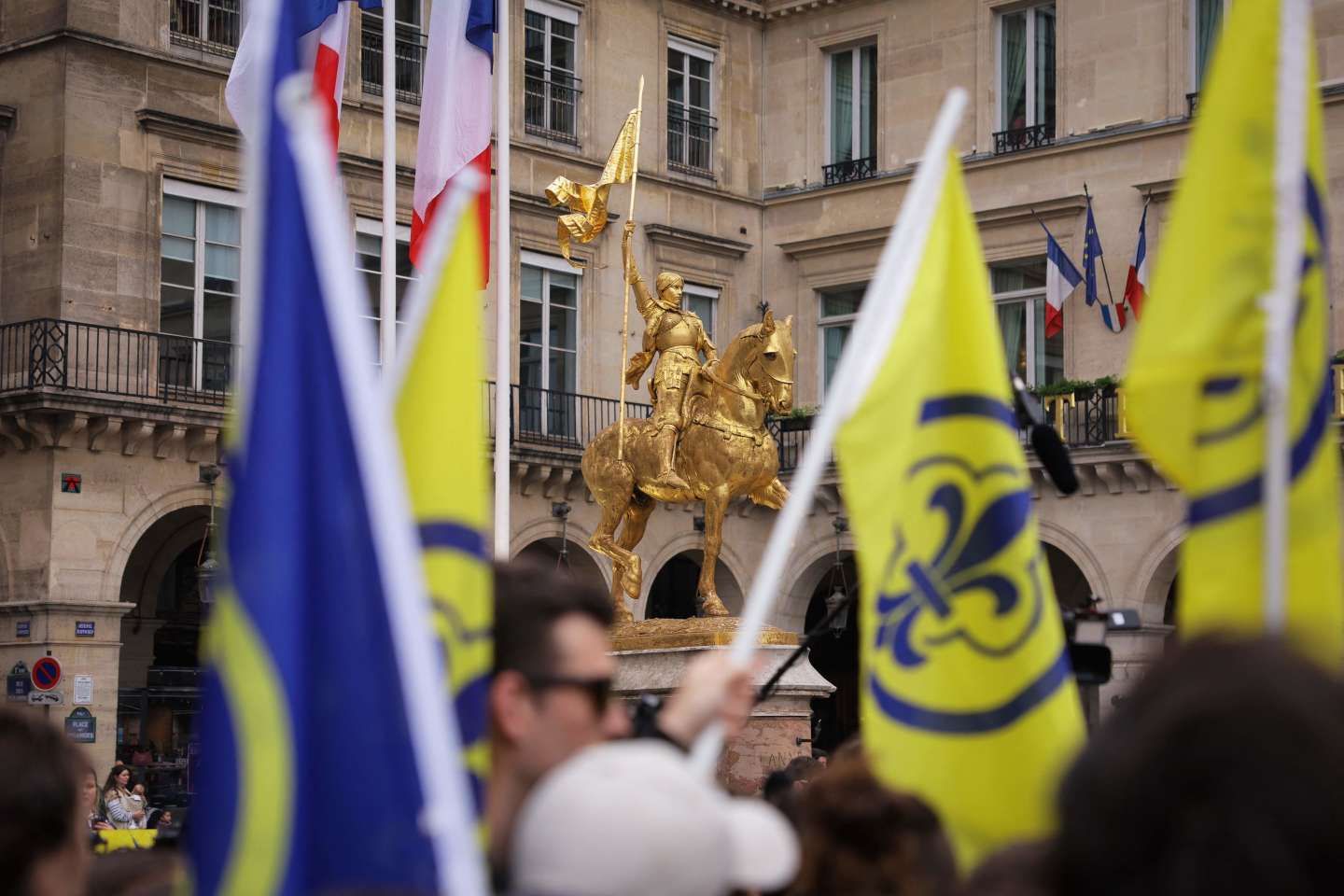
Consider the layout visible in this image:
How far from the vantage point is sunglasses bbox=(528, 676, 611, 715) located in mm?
3135

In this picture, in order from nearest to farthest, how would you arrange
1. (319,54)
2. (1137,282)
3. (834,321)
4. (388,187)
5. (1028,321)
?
(319,54) → (388,187) → (1137,282) → (1028,321) → (834,321)

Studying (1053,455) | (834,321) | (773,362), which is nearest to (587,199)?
(773,362)

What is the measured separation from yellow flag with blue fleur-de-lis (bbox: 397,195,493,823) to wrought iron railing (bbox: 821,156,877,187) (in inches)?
1097

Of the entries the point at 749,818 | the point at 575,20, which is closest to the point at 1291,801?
the point at 749,818

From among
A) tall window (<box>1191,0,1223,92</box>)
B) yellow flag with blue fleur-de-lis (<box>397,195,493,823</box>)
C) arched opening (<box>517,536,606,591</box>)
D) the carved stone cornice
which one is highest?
tall window (<box>1191,0,1223,92</box>)

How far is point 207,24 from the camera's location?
2625 cm

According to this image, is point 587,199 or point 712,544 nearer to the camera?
point 587,199

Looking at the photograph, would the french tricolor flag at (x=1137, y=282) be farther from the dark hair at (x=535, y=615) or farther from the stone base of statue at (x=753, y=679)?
the dark hair at (x=535, y=615)

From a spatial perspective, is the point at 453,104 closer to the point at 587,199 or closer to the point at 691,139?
the point at 587,199

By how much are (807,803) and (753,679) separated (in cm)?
1253

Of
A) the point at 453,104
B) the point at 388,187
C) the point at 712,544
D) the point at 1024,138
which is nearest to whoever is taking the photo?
the point at 453,104

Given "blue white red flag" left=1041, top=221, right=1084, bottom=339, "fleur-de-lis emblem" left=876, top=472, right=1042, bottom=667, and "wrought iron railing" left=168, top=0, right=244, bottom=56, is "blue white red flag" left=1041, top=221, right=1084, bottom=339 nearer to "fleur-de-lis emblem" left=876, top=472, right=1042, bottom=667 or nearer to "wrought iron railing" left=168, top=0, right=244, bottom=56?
"wrought iron railing" left=168, top=0, right=244, bottom=56

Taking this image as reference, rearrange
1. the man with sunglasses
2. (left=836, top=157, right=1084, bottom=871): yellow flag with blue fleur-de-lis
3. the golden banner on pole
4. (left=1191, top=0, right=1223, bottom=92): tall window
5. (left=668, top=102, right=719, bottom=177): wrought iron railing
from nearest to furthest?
the man with sunglasses < (left=836, top=157, right=1084, bottom=871): yellow flag with blue fleur-de-lis < the golden banner on pole < (left=1191, top=0, right=1223, bottom=92): tall window < (left=668, top=102, right=719, bottom=177): wrought iron railing

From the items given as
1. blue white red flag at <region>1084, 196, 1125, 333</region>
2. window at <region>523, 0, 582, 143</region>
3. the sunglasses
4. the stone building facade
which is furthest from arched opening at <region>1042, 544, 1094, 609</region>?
the sunglasses
